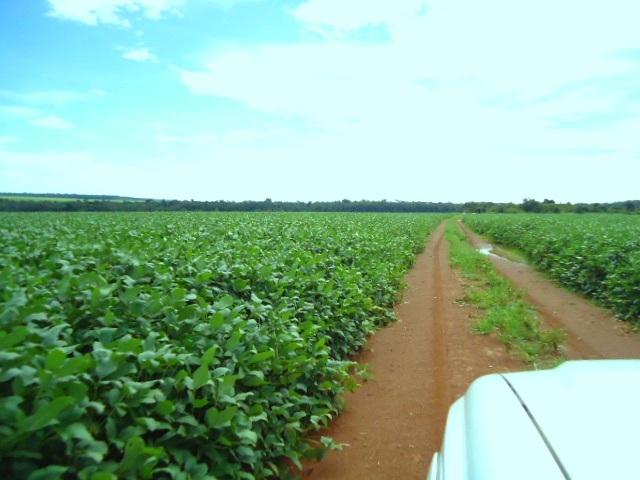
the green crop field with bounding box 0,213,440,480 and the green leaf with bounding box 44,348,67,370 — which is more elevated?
the green leaf with bounding box 44,348,67,370

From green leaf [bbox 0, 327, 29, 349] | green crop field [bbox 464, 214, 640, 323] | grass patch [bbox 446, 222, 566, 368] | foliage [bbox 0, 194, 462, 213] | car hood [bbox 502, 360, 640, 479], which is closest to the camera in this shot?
car hood [bbox 502, 360, 640, 479]

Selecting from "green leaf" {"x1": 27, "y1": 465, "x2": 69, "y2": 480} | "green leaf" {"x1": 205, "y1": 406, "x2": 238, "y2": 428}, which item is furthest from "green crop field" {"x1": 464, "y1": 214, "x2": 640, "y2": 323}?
"green leaf" {"x1": 27, "y1": 465, "x2": 69, "y2": 480}

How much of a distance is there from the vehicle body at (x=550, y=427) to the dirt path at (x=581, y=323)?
17.6ft

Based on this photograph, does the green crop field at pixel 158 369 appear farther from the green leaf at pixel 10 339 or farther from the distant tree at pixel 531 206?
the distant tree at pixel 531 206

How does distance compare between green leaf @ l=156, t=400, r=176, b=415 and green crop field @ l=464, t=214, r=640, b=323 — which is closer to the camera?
green leaf @ l=156, t=400, r=176, b=415

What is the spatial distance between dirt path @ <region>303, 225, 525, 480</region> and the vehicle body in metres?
2.03

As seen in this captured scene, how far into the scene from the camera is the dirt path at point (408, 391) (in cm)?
394

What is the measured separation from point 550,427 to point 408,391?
3925 mm

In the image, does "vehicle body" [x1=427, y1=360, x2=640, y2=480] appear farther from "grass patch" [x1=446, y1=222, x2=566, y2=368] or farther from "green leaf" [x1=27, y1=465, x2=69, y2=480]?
"grass patch" [x1=446, y1=222, x2=566, y2=368]

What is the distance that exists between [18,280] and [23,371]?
2.21 m

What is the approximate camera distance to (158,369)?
8.96 feet

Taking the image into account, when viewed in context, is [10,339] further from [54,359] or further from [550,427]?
[550,427]

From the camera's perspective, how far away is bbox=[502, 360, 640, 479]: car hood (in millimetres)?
1419

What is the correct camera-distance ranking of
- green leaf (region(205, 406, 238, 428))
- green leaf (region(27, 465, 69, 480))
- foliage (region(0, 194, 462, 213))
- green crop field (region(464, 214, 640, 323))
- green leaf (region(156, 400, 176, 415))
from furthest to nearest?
1. foliage (region(0, 194, 462, 213))
2. green crop field (region(464, 214, 640, 323))
3. green leaf (region(205, 406, 238, 428))
4. green leaf (region(156, 400, 176, 415))
5. green leaf (region(27, 465, 69, 480))
